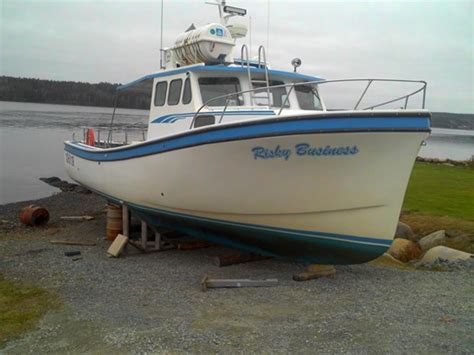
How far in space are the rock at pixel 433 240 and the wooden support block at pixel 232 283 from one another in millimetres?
4287

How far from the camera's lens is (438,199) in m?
13.0

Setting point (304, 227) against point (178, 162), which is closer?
point (304, 227)

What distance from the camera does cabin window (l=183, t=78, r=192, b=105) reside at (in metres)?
7.77

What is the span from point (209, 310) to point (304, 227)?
1683 mm

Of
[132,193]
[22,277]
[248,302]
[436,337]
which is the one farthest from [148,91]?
[436,337]

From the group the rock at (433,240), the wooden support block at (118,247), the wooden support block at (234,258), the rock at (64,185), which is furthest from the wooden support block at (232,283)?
the rock at (64,185)

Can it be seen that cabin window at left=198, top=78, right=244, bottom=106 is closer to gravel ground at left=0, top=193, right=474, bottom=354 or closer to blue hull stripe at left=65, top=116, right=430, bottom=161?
blue hull stripe at left=65, top=116, right=430, bottom=161

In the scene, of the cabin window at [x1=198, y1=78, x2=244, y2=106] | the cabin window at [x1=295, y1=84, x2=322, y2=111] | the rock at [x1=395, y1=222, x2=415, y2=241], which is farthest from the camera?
the rock at [x1=395, y1=222, x2=415, y2=241]

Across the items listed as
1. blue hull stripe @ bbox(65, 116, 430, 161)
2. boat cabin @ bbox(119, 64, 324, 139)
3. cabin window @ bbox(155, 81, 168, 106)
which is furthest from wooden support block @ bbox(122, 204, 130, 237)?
blue hull stripe @ bbox(65, 116, 430, 161)

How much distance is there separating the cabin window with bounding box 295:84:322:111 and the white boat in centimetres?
2

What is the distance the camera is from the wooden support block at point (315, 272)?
6766mm

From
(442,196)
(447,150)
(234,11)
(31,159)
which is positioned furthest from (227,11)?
(447,150)

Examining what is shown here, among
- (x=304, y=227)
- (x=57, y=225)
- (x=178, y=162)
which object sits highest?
(x=178, y=162)

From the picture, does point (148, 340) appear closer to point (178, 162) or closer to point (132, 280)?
point (132, 280)
